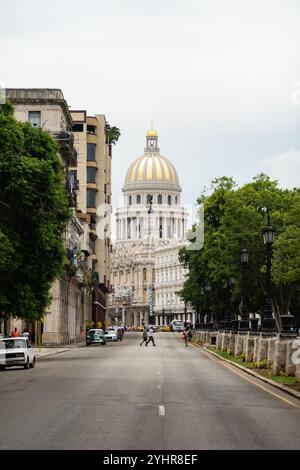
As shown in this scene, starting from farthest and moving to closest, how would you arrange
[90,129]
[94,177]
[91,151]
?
[94,177]
[90,129]
[91,151]

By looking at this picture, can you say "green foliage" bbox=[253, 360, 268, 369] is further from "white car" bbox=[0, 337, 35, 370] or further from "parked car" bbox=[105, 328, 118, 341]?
"parked car" bbox=[105, 328, 118, 341]

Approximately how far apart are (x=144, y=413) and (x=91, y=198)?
109m

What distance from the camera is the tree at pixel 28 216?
148ft

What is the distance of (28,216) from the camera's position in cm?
4722

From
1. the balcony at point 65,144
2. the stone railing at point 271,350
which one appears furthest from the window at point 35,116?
the stone railing at point 271,350

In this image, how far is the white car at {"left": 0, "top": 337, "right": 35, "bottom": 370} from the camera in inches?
1774

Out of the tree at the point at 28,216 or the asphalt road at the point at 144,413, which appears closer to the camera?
the asphalt road at the point at 144,413

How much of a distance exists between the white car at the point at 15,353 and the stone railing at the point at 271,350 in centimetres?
977

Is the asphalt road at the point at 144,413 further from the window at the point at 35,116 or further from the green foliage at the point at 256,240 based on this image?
the window at the point at 35,116

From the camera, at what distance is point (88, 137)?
128 meters

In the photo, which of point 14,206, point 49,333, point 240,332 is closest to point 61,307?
point 49,333

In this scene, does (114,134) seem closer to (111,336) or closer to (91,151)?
(91,151)

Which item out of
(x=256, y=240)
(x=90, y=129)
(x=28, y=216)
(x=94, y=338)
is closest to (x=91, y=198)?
(x=90, y=129)

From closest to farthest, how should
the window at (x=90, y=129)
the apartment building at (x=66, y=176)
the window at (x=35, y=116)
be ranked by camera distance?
the apartment building at (x=66, y=176) → the window at (x=35, y=116) → the window at (x=90, y=129)
